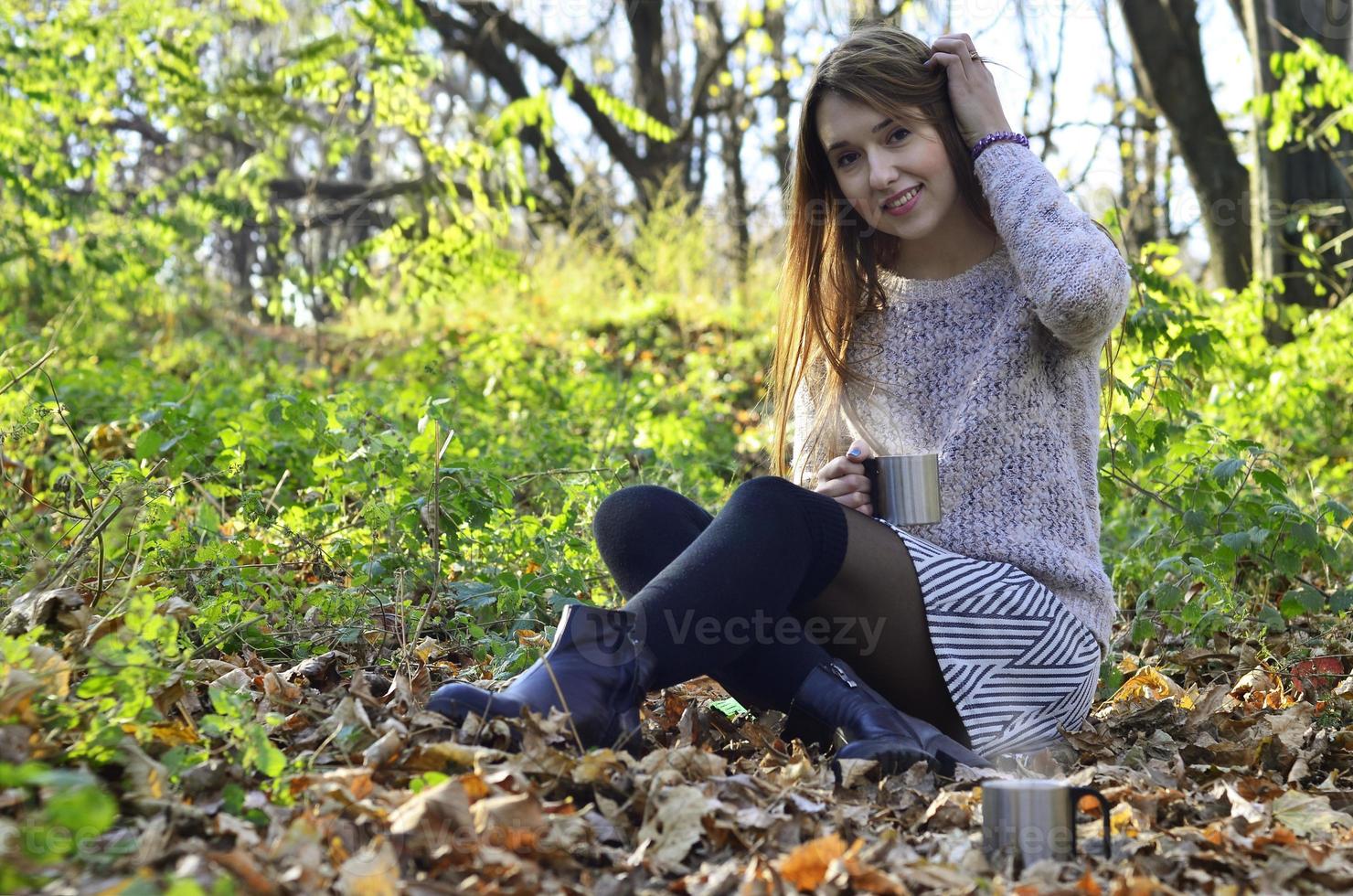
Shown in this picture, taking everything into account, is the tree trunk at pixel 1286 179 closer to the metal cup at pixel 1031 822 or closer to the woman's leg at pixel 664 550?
the woman's leg at pixel 664 550

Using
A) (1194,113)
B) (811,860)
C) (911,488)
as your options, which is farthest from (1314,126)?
(811,860)

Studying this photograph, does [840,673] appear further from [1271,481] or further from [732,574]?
[1271,481]

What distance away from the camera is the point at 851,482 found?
7.94 ft

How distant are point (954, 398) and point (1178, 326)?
143 centimetres

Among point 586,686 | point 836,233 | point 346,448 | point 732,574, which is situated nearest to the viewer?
point 586,686

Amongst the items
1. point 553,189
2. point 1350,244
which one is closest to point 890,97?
point 1350,244

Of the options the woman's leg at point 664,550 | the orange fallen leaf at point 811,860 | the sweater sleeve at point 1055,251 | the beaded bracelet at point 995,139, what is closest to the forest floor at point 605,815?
the orange fallen leaf at point 811,860

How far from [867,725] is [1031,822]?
0.52 metres

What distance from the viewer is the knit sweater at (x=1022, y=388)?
239cm

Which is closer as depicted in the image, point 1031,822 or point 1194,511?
point 1031,822

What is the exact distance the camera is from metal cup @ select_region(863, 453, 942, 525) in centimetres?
234

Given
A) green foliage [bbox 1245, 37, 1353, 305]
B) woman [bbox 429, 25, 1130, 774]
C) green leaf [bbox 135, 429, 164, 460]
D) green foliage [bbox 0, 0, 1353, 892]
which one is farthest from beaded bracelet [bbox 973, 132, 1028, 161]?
green foliage [bbox 1245, 37, 1353, 305]

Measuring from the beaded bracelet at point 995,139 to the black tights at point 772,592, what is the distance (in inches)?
33.9

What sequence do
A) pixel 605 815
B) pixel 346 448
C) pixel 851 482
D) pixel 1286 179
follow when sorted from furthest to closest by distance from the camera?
pixel 1286 179 → pixel 346 448 → pixel 851 482 → pixel 605 815
